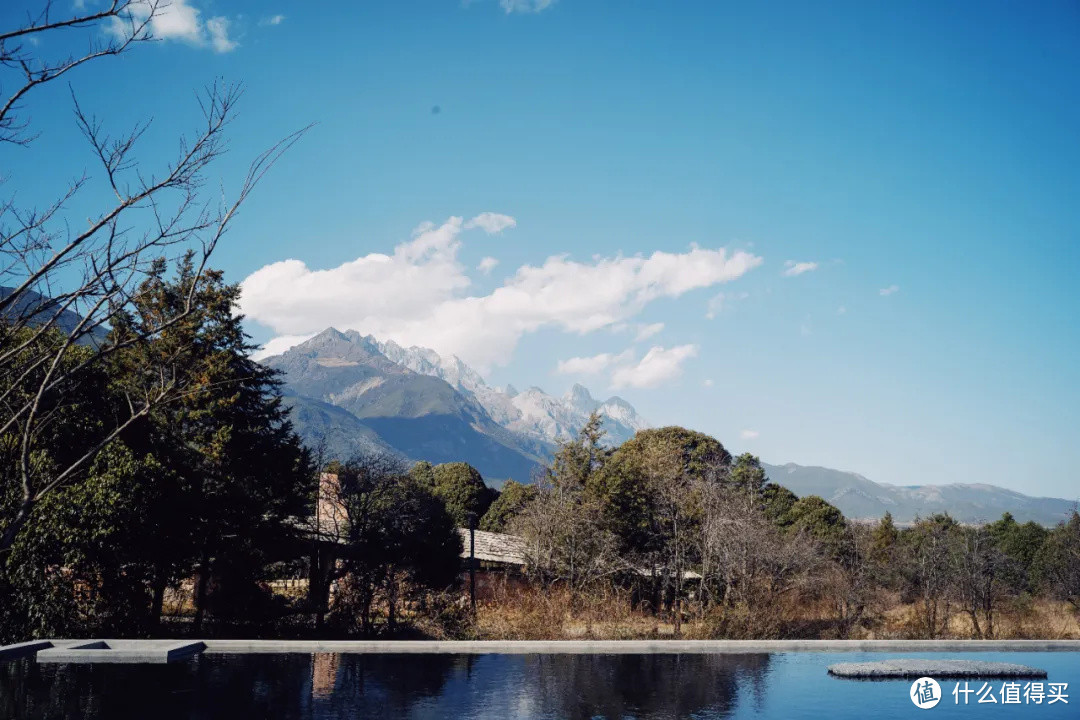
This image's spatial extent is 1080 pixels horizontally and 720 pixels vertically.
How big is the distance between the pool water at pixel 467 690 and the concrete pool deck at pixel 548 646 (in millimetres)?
435

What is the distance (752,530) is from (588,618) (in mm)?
6073

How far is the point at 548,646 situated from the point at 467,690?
12.5 feet

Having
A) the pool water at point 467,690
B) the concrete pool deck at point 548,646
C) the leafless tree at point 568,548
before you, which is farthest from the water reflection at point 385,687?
the leafless tree at point 568,548

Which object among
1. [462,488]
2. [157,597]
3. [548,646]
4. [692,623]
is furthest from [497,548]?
[462,488]

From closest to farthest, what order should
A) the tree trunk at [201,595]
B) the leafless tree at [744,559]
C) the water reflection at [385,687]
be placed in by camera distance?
the water reflection at [385,687] < the tree trunk at [201,595] < the leafless tree at [744,559]

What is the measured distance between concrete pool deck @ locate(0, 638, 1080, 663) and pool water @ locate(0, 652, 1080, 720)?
0.44 meters

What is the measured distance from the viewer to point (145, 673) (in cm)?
1216

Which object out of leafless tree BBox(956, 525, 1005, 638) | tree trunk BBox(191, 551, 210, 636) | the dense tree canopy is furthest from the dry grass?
the dense tree canopy

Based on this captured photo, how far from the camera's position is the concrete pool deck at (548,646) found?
1367cm

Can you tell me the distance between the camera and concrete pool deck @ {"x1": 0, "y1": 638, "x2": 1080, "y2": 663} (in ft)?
44.9

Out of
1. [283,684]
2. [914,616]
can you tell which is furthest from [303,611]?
[914,616]

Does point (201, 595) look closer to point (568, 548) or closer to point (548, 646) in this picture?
point (548, 646)

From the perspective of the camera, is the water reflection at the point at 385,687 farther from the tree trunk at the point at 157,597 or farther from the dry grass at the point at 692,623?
the tree trunk at the point at 157,597

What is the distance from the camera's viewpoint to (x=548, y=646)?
15.2 metres
